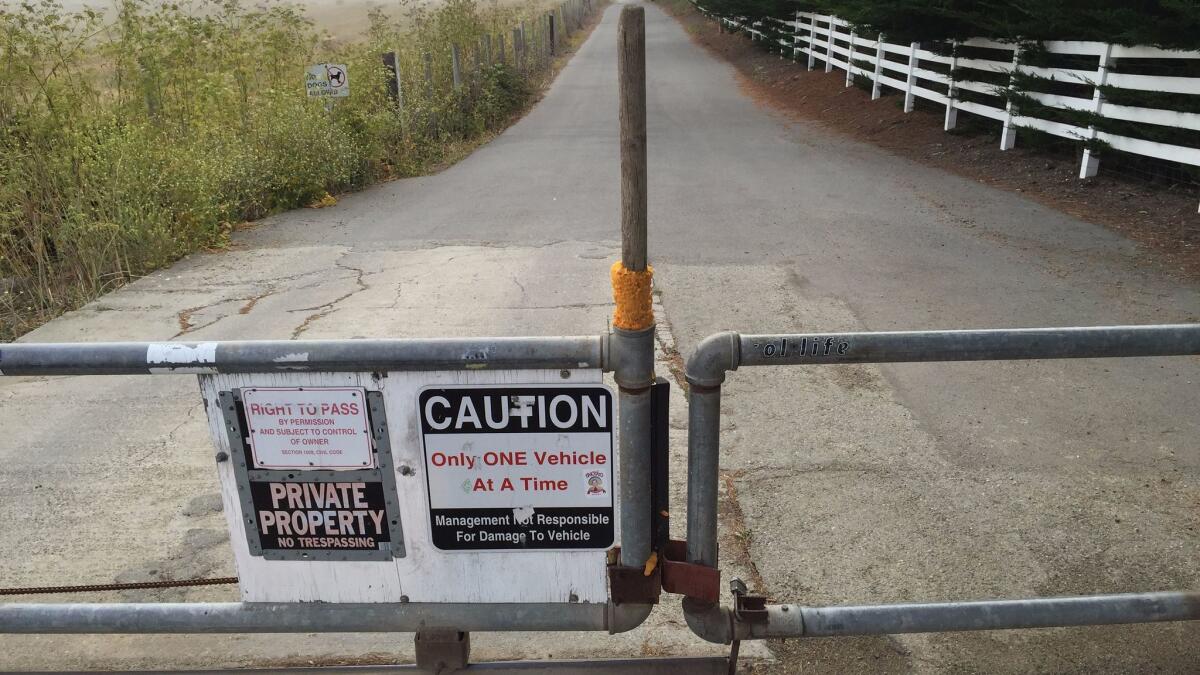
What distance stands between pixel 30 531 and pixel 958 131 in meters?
13.6

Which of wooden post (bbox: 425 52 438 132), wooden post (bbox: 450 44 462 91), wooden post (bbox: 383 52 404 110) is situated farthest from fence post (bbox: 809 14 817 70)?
wooden post (bbox: 383 52 404 110)

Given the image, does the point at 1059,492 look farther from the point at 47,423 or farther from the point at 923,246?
the point at 47,423

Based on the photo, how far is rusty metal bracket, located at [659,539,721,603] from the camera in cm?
254

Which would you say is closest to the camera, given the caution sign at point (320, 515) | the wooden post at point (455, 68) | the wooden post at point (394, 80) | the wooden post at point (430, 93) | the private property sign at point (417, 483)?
the private property sign at point (417, 483)

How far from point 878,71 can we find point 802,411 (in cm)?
1439

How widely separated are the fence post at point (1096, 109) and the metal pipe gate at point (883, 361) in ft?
30.8

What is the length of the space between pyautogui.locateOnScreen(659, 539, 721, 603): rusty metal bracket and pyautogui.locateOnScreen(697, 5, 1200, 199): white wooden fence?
8798mm

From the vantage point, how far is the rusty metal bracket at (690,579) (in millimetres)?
2535

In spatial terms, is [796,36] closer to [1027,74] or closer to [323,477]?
[1027,74]

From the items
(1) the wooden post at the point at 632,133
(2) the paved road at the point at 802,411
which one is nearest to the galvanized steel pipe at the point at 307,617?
(2) the paved road at the point at 802,411

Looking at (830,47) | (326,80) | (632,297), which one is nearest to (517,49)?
(830,47)

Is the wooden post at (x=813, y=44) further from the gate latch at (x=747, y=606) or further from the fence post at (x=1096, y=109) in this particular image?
the gate latch at (x=747, y=606)

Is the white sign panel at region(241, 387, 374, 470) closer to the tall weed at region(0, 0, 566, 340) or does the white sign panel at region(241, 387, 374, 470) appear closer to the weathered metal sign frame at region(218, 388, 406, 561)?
the weathered metal sign frame at region(218, 388, 406, 561)

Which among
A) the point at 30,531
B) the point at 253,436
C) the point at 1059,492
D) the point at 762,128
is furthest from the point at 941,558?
the point at 762,128
